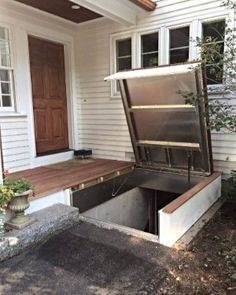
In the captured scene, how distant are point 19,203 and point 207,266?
196cm

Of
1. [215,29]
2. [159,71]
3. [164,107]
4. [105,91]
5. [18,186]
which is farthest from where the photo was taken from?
[105,91]

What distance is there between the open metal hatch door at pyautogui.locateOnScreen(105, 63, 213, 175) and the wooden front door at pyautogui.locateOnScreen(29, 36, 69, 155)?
1.73 m

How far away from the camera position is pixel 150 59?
4.75m

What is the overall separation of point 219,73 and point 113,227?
2.70 m

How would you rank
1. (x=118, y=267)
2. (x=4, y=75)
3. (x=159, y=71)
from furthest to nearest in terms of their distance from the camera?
(x=4, y=75), (x=159, y=71), (x=118, y=267)

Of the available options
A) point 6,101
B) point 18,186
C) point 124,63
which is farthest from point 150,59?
point 18,186

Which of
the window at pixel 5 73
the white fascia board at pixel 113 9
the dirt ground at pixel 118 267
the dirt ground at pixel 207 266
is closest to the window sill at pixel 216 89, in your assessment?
the white fascia board at pixel 113 9

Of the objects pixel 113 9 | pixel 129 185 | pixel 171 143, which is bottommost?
pixel 129 185

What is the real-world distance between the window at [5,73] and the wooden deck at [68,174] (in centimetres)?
118

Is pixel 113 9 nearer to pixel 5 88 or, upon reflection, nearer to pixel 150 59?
pixel 150 59

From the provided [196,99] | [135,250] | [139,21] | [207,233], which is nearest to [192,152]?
[196,99]

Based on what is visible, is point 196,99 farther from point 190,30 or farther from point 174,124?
point 190,30

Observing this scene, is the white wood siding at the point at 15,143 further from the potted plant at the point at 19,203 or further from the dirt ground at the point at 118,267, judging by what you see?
the dirt ground at the point at 118,267

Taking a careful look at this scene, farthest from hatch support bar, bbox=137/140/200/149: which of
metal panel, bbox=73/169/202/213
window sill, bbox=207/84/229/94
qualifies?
window sill, bbox=207/84/229/94
